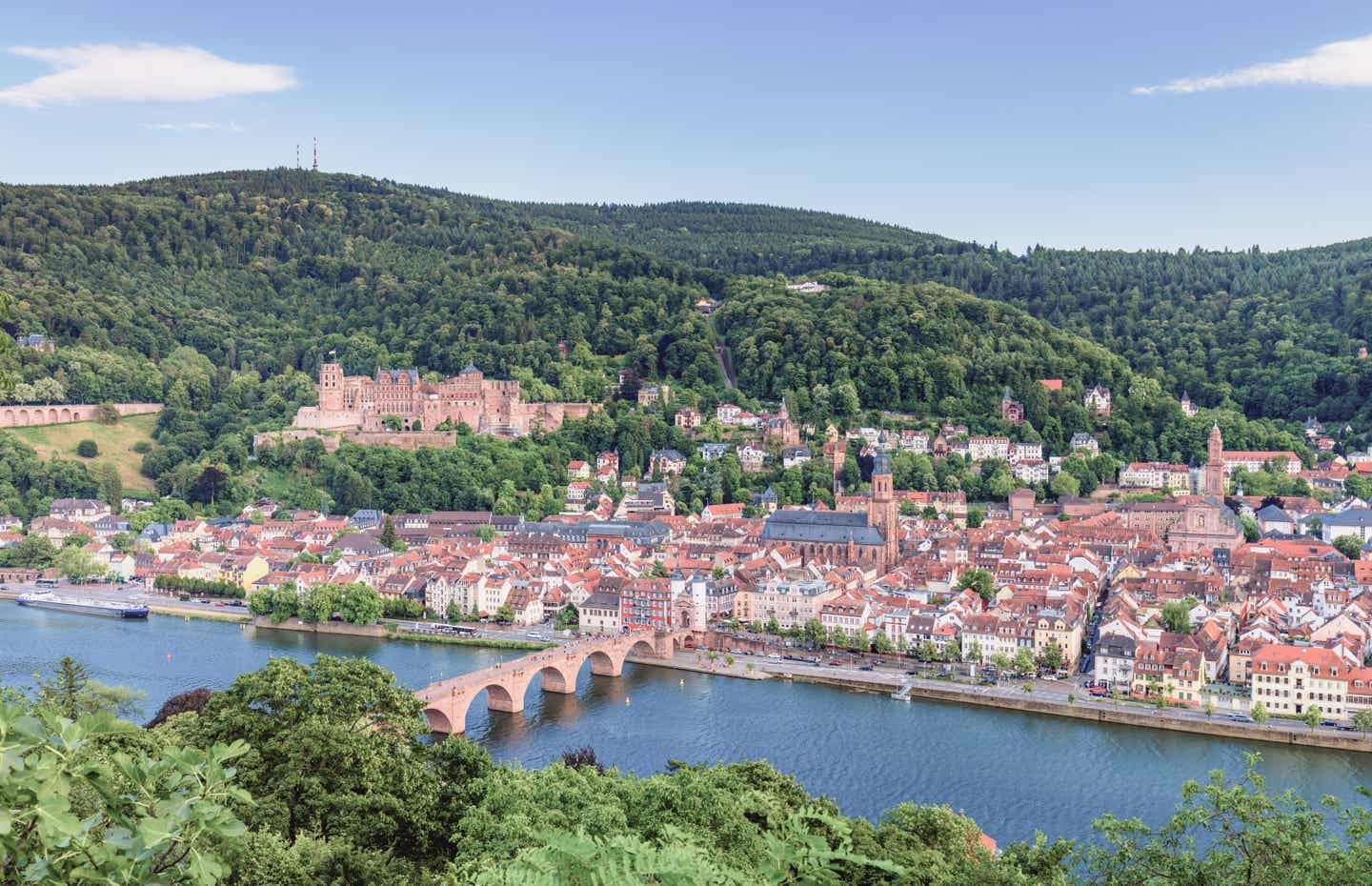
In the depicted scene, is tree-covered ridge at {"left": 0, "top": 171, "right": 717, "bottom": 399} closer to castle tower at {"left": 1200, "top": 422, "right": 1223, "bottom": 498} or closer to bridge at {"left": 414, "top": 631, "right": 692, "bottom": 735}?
castle tower at {"left": 1200, "top": 422, "right": 1223, "bottom": 498}

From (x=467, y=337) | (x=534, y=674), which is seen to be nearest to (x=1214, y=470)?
(x=534, y=674)

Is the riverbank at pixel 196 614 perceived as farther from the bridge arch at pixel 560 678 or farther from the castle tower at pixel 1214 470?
the castle tower at pixel 1214 470

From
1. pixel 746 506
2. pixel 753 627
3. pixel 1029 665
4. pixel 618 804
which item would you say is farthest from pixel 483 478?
pixel 618 804

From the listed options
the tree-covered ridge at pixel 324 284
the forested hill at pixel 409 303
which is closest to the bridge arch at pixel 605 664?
the forested hill at pixel 409 303

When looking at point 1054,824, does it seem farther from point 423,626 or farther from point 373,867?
point 423,626

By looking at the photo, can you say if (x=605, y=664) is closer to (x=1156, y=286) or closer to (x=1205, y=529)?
(x=1205, y=529)

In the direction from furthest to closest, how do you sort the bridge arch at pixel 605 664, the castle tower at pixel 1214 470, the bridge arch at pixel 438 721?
the castle tower at pixel 1214 470, the bridge arch at pixel 605 664, the bridge arch at pixel 438 721
